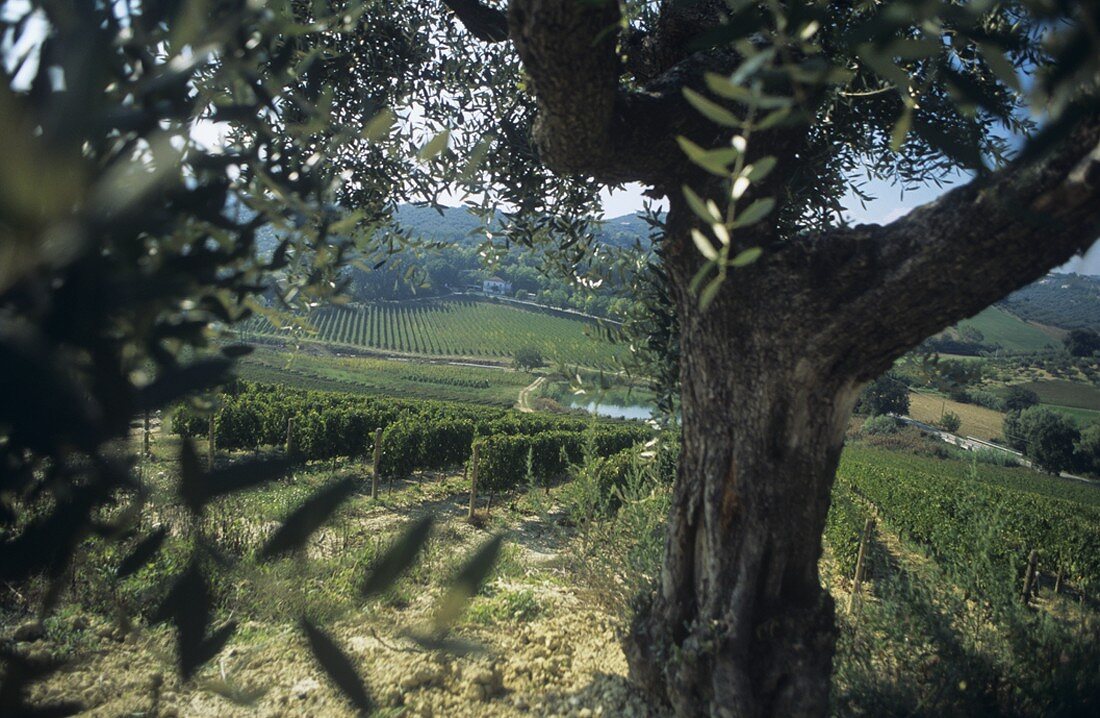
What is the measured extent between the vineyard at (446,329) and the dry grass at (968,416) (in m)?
46.4

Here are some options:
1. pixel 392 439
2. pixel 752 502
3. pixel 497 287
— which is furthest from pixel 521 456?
pixel 497 287

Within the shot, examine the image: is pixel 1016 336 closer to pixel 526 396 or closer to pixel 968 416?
pixel 968 416

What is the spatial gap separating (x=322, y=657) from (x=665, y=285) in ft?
8.86

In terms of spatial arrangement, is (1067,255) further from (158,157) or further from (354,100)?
(354,100)

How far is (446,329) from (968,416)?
7955cm

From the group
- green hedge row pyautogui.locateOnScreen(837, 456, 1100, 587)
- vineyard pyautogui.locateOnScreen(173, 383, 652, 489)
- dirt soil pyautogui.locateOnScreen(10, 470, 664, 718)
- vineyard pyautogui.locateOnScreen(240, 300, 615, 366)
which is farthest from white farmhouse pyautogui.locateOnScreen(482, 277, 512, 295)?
dirt soil pyautogui.locateOnScreen(10, 470, 664, 718)

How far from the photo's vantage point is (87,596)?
473cm

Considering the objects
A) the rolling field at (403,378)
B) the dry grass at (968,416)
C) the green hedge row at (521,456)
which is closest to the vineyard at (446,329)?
the rolling field at (403,378)

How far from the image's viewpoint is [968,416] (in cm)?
7762

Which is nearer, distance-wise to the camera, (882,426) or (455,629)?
(455,629)

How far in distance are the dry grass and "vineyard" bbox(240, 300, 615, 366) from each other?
4642cm

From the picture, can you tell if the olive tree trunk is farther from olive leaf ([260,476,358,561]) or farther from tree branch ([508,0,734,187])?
olive leaf ([260,476,358,561])

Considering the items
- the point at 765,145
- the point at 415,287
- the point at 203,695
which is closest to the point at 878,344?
the point at 765,145

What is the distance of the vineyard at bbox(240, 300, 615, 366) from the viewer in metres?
96.9
